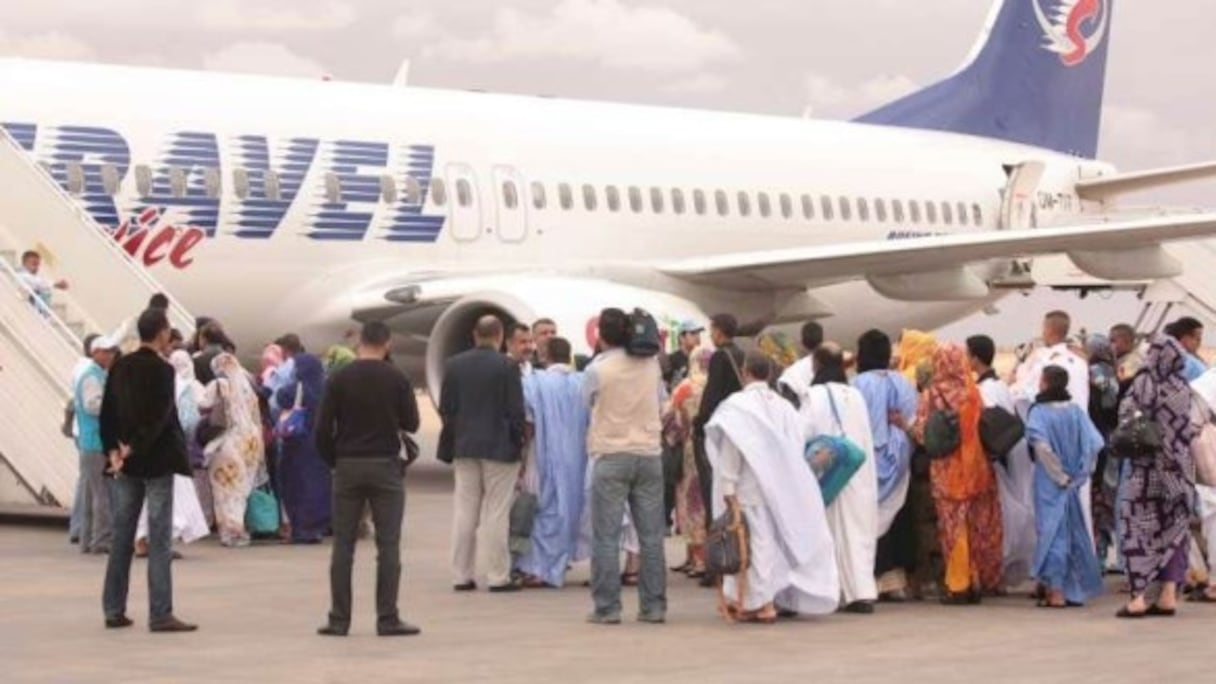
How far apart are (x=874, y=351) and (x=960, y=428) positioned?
65 centimetres

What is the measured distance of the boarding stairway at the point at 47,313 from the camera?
1783 cm

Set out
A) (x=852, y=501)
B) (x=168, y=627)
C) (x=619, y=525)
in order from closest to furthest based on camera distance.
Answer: (x=168, y=627) → (x=619, y=525) → (x=852, y=501)

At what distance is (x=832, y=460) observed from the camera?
517 inches

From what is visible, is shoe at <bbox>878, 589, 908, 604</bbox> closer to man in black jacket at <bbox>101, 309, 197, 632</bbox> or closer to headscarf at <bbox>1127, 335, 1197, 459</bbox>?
headscarf at <bbox>1127, 335, 1197, 459</bbox>

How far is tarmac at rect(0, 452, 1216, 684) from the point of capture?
10734 mm

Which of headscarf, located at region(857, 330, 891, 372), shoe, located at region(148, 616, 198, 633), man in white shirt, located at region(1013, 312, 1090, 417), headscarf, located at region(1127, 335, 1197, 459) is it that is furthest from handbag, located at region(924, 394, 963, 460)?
shoe, located at region(148, 616, 198, 633)

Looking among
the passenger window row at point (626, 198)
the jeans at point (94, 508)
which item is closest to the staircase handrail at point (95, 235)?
the passenger window row at point (626, 198)

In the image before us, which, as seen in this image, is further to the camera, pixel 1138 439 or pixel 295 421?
pixel 295 421

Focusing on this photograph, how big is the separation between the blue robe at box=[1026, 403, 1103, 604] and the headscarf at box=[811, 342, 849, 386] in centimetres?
100

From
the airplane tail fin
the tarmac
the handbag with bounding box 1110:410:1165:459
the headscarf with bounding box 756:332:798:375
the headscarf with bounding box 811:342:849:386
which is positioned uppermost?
the airplane tail fin

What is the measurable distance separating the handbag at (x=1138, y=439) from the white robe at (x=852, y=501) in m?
1.23

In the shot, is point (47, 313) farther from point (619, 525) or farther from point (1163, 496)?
point (1163, 496)

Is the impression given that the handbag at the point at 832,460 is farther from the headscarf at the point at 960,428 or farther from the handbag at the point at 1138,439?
the handbag at the point at 1138,439

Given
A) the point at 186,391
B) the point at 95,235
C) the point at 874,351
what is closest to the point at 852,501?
the point at 874,351
